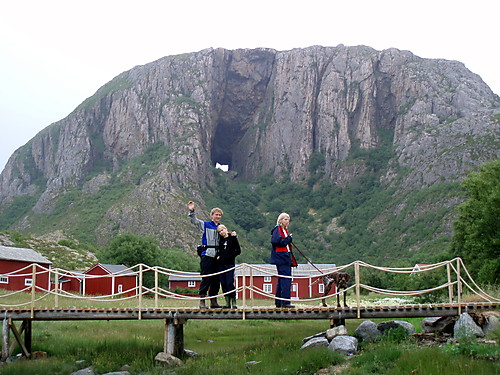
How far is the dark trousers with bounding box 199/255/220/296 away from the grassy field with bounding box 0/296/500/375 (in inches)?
74.5

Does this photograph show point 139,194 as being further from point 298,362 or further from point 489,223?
point 298,362

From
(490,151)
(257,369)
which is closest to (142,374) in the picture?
(257,369)

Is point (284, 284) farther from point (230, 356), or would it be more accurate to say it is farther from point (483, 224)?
point (483, 224)

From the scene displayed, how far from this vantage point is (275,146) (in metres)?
189

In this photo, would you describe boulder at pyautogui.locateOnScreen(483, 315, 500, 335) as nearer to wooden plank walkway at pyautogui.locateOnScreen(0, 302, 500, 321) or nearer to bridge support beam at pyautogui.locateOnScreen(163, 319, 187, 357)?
wooden plank walkway at pyautogui.locateOnScreen(0, 302, 500, 321)

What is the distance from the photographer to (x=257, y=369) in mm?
13375

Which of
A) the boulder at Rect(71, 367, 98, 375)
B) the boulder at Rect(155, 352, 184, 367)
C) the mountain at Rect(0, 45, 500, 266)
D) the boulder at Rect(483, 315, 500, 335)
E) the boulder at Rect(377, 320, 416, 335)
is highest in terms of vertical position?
the mountain at Rect(0, 45, 500, 266)

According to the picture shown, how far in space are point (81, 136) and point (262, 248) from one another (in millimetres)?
82949

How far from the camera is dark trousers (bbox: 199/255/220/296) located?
1559 cm

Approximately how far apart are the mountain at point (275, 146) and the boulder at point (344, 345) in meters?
94.5

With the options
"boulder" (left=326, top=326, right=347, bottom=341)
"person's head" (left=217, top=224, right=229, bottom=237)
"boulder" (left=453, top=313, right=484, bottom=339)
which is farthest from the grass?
"person's head" (left=217, top=224, right=229, bottom=237)

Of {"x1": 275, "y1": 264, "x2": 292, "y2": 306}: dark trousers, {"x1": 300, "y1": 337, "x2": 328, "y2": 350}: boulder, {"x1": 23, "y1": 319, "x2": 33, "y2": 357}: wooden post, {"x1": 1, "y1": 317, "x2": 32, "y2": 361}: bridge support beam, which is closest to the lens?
{"x1": 300, "y1": 337, "x2": 328, "y2": 350}: boulder

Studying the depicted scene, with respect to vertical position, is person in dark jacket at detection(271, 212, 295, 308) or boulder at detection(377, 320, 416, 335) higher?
person in dark jacket at detection(271, 212, 295, 308)

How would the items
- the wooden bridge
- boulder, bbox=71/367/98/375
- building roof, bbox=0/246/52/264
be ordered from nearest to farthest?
the wooden bridge, boulder, bbox=71/367/98/375, building roof, bbox=0/246/52/264
